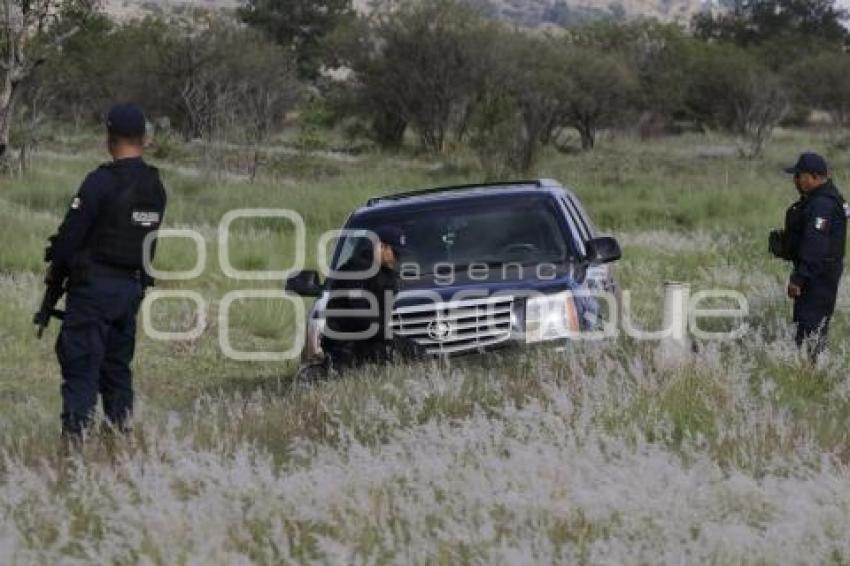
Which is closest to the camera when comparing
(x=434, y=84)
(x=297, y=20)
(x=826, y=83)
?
(x=434, y=84)

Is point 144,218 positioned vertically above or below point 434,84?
above

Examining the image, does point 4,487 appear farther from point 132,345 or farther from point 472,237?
point 472,237

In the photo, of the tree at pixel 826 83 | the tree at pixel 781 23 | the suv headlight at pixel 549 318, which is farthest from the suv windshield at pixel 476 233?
the tree at pixel 781 23

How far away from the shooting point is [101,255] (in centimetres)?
664

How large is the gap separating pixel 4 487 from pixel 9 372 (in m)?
6.17

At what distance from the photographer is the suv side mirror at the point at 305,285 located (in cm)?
881

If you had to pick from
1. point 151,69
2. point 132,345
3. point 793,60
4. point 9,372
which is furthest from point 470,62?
point 132,345

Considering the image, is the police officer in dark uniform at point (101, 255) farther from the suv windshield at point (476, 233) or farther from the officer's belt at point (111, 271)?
the suv windshield at point (476, 233)

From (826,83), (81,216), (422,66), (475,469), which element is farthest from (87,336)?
(826,83)

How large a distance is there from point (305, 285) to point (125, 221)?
2301 mm

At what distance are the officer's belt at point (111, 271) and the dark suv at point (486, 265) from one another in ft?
5.83

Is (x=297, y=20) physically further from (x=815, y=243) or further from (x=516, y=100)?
(x=815, y=243)

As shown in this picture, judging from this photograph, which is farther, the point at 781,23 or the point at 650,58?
the point at 781,23

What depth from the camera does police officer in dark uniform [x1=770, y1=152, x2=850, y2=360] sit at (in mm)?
8898
